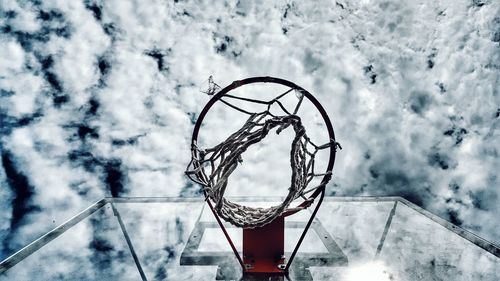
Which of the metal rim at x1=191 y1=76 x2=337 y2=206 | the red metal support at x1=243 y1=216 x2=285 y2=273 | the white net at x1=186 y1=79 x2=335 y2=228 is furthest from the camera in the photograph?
the red metal support at x1=243 y1=216 x2=285 y2=273

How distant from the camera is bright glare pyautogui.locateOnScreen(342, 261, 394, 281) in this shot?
99.2 inches

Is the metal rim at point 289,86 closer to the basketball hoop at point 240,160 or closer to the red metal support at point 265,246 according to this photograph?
the basketball hoop at point 240,160

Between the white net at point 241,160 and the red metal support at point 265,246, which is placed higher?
the white net at point 241,160

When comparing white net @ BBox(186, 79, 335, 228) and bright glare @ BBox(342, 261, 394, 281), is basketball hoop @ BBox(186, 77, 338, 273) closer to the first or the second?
white net @ BBox(186, 79, 335, 228)

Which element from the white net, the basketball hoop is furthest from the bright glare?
the white net

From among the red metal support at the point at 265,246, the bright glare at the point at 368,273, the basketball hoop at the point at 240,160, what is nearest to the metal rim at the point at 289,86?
the basketball hoop at the point at 240,160

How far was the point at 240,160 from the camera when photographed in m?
2.09

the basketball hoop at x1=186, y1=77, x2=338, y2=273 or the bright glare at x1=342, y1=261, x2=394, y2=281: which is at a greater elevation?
the basketball hoop at x1=186, y1=77, x2=338, y2=273

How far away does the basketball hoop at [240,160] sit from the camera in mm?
2117

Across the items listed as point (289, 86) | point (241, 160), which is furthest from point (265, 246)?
point (289, 86)

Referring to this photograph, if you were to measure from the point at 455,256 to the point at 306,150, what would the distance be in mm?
1694

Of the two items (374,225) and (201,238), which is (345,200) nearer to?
(374,225)

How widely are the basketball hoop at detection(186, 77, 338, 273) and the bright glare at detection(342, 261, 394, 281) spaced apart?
0.56m

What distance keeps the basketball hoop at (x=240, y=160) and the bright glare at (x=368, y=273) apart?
1.83ft
